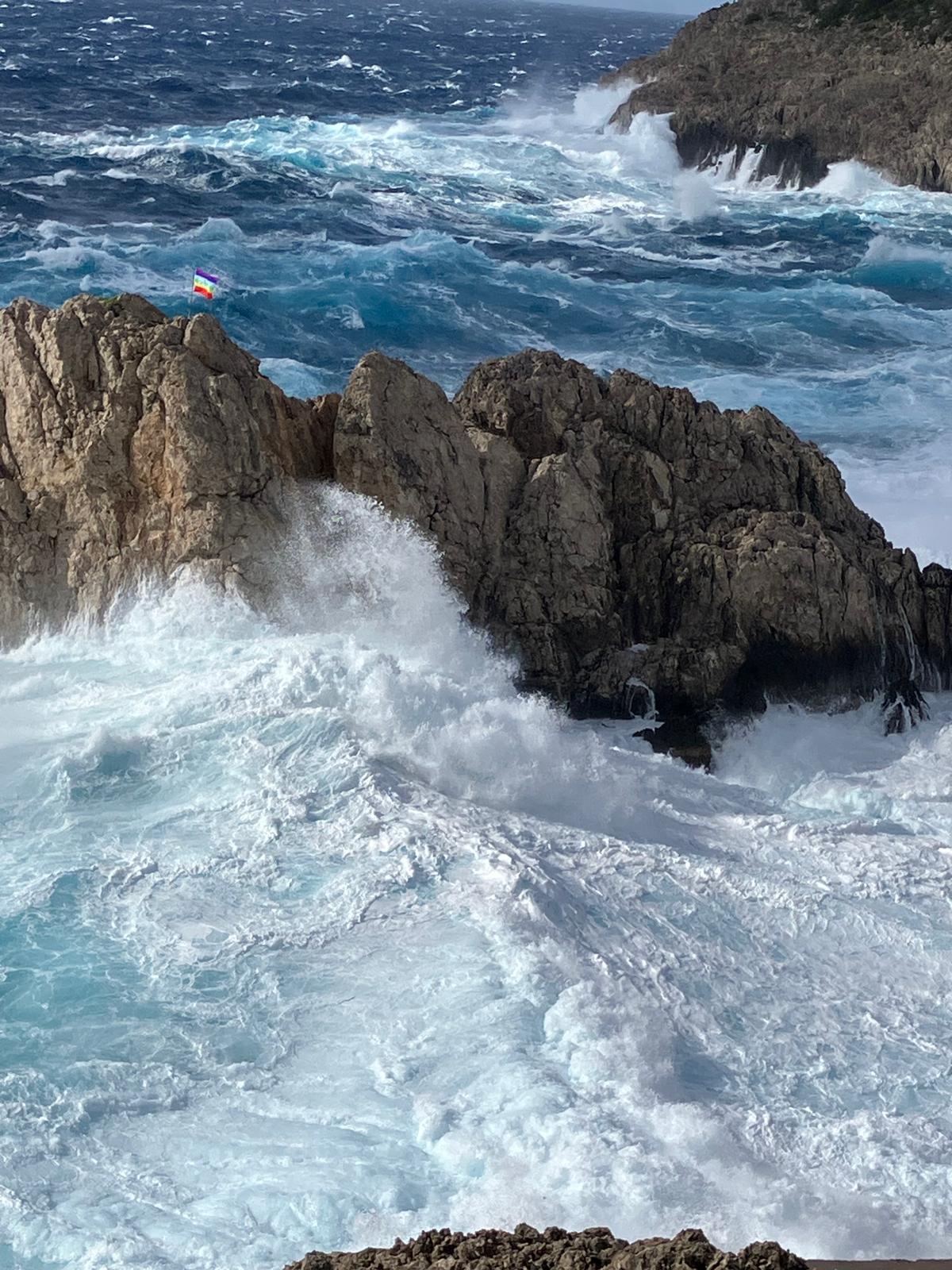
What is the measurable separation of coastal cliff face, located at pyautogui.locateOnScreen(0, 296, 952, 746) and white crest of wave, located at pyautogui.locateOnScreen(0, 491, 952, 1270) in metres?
0.57

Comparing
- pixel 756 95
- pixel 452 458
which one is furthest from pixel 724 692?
pixel 756 95

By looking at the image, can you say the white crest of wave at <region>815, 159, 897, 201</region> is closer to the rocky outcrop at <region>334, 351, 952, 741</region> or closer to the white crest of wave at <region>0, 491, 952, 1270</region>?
the rocky outcrop at <region>334, 351, 952, 741</region>

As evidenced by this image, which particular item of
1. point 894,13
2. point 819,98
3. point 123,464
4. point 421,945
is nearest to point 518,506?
point 123,464

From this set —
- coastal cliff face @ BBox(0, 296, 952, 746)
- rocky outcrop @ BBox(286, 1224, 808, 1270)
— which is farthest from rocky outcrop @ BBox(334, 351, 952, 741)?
rocky outcrop @ BBox(286, 1224, 808, 1270)

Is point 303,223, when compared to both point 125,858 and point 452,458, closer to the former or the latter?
point 452,458

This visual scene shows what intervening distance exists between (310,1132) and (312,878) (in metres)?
2.55

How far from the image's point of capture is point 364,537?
14789 millimetres

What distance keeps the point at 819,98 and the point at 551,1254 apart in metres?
54.9

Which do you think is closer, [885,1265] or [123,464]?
[885,1265]

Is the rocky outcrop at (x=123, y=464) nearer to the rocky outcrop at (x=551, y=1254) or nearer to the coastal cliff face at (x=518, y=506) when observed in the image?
the coastal cliff face at (x=518, y=506)

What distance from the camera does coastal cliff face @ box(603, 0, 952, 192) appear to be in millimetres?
52250

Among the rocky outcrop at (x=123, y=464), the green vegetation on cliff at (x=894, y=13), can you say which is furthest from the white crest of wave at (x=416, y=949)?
the green vegetation on cliff at (x=894, y=13)

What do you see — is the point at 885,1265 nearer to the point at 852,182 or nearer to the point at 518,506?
the point at 518,506

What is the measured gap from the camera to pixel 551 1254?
6.77 m
